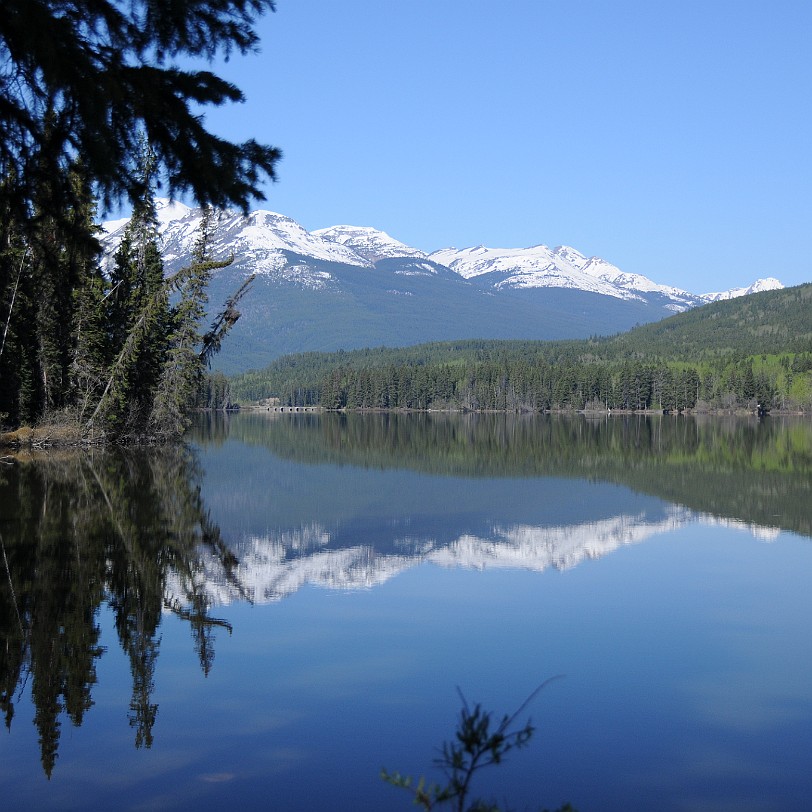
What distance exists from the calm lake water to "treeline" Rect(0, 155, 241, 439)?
1990 cm

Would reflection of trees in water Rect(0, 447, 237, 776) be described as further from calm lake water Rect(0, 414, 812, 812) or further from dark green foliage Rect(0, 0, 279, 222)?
dark green foliage Rect(0, 0, 279, 222)

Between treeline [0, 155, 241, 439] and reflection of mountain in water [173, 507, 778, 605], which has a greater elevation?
treeline [0, 155, 241, 439]

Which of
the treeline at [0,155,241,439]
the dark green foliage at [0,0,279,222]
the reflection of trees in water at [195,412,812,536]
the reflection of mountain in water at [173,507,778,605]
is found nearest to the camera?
the dark green foliage at [0,0,279,222]

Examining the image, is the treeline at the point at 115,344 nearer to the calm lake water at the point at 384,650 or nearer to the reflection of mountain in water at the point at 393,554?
the calm lake water at the point at 384,650

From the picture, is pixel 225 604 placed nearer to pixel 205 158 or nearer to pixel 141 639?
pixel 141 639

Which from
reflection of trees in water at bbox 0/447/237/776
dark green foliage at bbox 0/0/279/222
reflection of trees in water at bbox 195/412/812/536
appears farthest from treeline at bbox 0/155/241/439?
dark green foliage at bbox 0/0/279/222

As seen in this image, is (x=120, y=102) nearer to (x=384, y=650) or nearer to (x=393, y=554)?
(x=384, y=650)

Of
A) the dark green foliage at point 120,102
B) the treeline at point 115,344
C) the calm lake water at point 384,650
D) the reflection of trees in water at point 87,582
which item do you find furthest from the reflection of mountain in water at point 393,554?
the treeline at point 115,344

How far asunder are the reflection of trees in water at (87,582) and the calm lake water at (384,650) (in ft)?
0.19

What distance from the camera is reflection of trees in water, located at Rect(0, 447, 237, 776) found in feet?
37.1

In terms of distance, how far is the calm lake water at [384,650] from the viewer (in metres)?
9.24

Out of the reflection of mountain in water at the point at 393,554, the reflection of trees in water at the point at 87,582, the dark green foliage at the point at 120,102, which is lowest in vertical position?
the reflection of mountain in water at the point at 393,554

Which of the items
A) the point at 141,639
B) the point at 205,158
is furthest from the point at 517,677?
the point at 205,158

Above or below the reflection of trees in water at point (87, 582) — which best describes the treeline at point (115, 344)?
above
